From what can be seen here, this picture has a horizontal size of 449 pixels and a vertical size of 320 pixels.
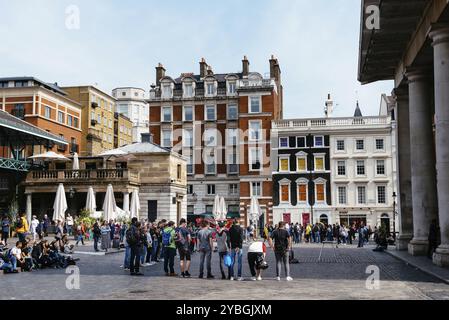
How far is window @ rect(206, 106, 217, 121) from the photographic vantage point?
73500mm

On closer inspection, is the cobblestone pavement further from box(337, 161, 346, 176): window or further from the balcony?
box(337, 161, 346, 176): window

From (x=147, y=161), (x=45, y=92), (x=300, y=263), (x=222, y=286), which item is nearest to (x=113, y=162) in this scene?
(x=147, y=161)

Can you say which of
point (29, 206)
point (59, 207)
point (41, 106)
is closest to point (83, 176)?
point (29, 206)

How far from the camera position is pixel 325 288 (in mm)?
13797

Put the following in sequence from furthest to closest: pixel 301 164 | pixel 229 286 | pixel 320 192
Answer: pixel 301 164, pixel 320 192, pixel 229 286

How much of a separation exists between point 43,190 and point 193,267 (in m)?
30.0

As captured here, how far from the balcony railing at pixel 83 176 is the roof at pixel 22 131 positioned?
11.3 ft

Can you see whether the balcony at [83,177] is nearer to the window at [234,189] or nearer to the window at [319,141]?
the window at [234,189]

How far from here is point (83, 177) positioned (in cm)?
4681

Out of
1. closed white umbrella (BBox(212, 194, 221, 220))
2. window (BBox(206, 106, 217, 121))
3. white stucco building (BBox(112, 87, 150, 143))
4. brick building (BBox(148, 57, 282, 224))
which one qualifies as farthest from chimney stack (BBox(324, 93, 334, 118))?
white stucco building (BBox(112, 87, 150, 143))

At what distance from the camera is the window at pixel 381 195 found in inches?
2483

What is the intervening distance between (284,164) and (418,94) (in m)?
42.5

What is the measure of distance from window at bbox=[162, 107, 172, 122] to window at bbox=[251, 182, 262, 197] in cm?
1553

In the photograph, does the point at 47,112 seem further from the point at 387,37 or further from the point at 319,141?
the point at 387,37
